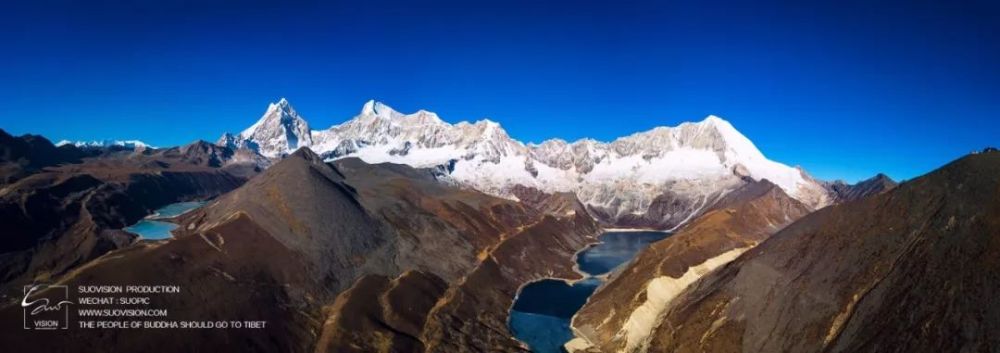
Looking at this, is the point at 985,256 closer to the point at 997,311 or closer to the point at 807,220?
the point at 997,311

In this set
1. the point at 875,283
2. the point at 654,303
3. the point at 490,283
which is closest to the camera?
the point at 875,283

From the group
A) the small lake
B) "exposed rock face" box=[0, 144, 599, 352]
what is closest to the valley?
"exposed rock face" box=[0, 144, 599, 352]

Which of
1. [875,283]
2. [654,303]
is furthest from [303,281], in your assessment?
[875,283]

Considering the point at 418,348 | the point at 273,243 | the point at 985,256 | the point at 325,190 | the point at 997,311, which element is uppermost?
the point at 325,190

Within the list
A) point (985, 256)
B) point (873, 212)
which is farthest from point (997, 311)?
point (873, 212)

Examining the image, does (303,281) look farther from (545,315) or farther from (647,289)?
(647,289)

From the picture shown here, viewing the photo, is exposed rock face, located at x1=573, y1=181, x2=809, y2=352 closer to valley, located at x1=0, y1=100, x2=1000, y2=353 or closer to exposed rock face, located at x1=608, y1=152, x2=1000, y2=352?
valley, located at x1=0, y1=100, x2=1000, y2=353
